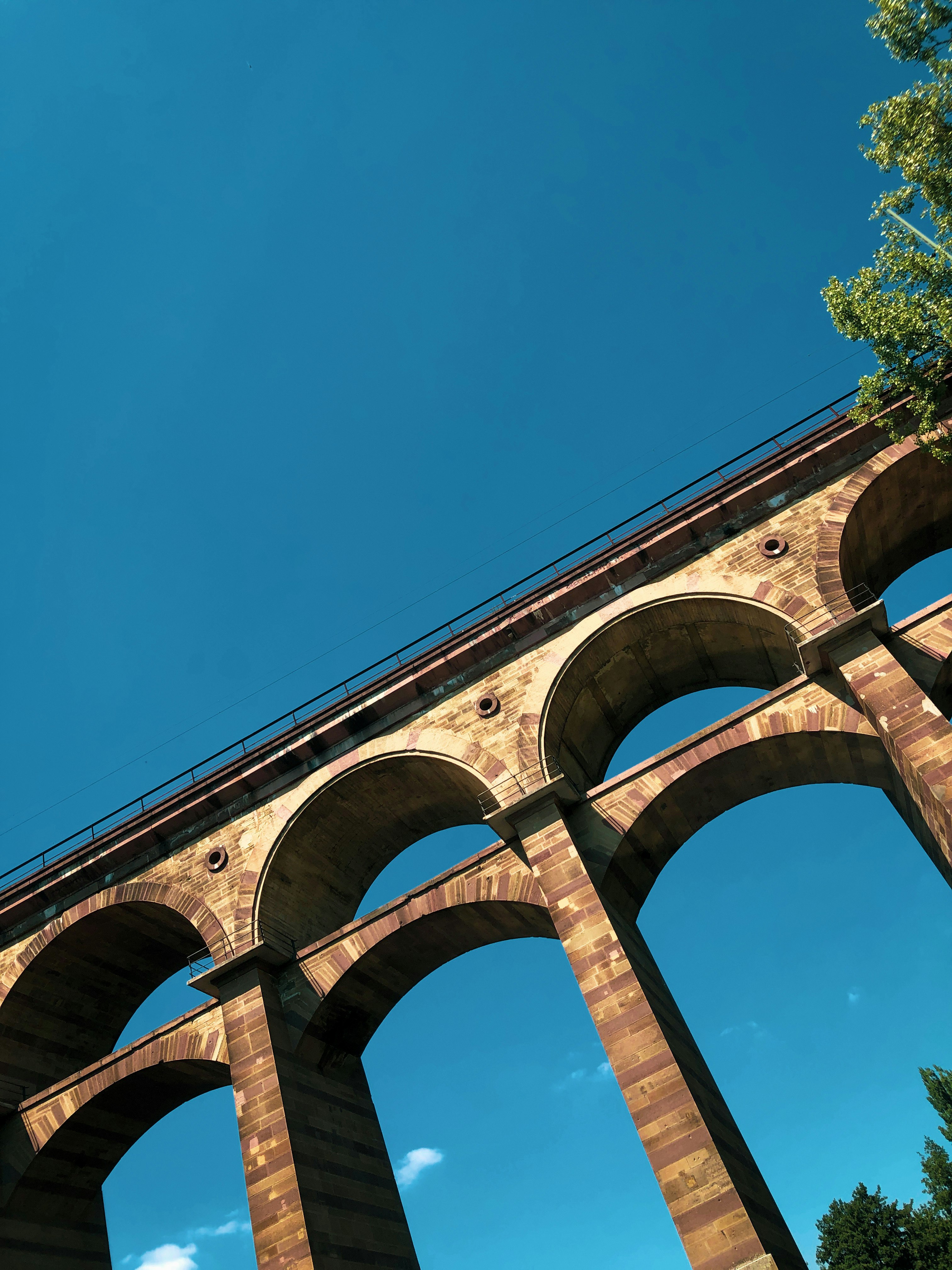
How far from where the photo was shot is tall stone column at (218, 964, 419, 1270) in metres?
16.6

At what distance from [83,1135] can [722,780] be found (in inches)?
721

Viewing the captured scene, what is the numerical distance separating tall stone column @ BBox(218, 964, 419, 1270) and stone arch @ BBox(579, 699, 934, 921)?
26.7ft

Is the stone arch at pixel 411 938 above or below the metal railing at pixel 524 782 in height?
below

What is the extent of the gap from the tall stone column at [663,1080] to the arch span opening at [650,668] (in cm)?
377

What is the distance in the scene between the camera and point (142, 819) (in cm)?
2408

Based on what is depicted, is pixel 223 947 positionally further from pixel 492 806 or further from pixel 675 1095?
pixel 675 1095

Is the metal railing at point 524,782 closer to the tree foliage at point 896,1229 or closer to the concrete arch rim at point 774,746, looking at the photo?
the concrete arch rim at point 774,746

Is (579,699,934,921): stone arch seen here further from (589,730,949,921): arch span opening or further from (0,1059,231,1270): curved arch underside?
(0,1059,231,1270): curved arch underside

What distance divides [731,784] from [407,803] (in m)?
8.79

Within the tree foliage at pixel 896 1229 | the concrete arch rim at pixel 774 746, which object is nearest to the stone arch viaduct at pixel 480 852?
the concrete arch rim at pixel 774 746

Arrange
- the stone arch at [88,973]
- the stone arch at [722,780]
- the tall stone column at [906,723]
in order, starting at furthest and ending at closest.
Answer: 1. the stone arch at [88,973]
2. the stone arch at [722,780]
3. the tall stone column at [906,723]

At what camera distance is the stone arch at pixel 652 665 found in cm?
2094

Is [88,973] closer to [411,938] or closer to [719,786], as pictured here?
[411,938]

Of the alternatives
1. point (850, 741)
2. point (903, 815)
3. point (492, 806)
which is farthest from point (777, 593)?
point (492, 806)
